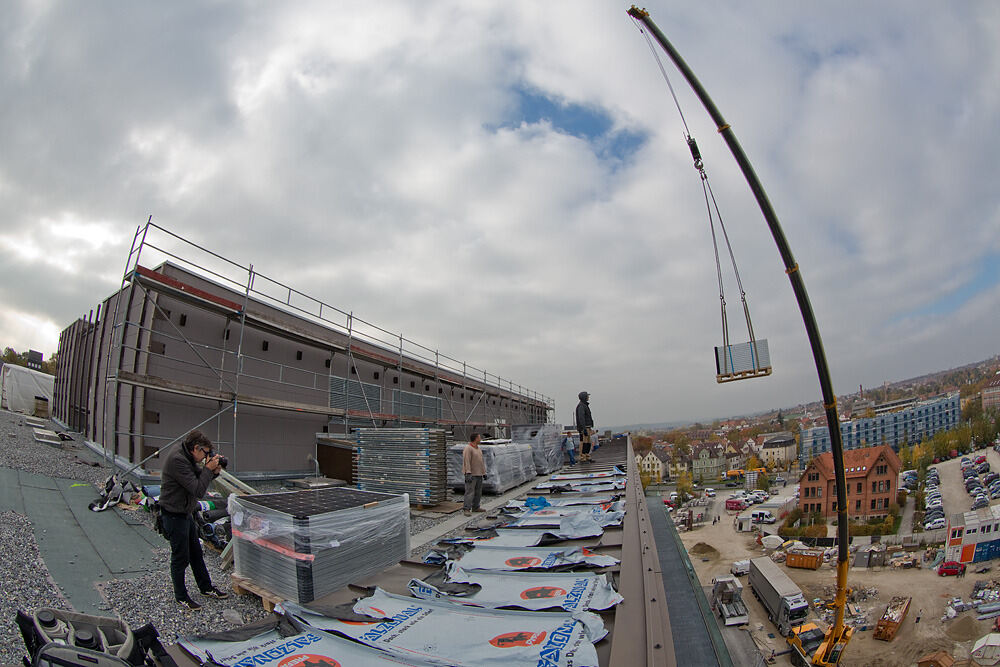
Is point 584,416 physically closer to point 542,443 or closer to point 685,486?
point 542,443

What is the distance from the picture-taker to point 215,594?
370cm

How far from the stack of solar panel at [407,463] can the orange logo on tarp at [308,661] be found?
6.53 meters

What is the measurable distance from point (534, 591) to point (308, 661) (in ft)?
4.82

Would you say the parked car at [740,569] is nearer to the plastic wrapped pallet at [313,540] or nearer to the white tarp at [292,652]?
the plastic wrapped pallet at [313,540]

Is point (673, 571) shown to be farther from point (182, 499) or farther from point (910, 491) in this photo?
point (910, 491)

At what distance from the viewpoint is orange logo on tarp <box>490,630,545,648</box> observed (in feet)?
7.19

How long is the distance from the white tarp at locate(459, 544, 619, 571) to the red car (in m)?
53.8

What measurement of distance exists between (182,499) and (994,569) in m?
62.2

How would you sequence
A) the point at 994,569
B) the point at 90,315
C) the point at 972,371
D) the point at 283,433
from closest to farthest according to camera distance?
the point at 283,433 < the point at 90,315 < the point at 994,569 < the point at 972,371

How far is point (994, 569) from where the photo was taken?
3825cm

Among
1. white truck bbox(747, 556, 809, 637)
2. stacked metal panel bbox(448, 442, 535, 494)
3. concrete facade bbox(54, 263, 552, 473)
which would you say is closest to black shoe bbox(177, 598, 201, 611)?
A: concrete facade bbox(54, 263, 552, 473)

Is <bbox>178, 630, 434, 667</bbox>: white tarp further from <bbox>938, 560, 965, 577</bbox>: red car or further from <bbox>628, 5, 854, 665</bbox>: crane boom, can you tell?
<bbox>938, 560, 965, 577</bbox>: red car

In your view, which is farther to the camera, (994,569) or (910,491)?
(910,491)

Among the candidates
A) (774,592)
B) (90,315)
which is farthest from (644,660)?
(774,592)
